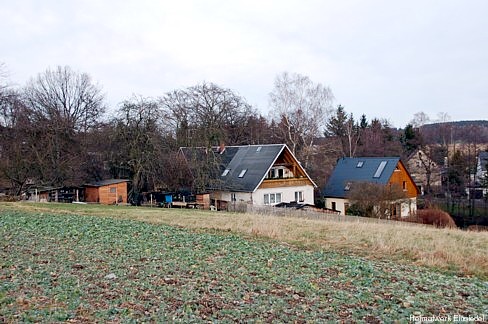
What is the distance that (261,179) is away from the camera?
35.5 m

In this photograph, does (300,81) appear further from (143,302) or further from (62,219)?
(143,302)

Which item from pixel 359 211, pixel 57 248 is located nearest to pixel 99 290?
pixel 57 248

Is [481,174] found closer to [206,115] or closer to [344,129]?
[344,129]

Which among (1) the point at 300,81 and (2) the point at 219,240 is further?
(1) the point at 300,81

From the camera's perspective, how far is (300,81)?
145ft

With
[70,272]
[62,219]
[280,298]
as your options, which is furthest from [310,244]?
[62,219]

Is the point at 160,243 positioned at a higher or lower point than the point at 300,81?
lower

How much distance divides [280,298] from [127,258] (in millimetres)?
3747

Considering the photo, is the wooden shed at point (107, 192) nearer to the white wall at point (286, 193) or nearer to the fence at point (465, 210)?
the white wall at point (286, 193)

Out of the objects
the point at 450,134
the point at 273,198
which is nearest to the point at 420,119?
the point at 450,134

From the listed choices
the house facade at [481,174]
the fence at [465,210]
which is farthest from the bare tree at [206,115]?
the house facade at [481,174]

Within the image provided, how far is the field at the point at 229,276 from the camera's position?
19.1 feet

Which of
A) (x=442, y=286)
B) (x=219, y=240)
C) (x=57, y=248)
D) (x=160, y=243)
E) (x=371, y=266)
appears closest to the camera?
(x=442, y=286)

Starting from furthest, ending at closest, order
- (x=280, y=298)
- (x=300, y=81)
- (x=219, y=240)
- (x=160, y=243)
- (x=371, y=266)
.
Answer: (x=300, y=81) < (x=219, y=240) < (x=160, y=243) < (x=371, y=266) < (x=280, y=298)
